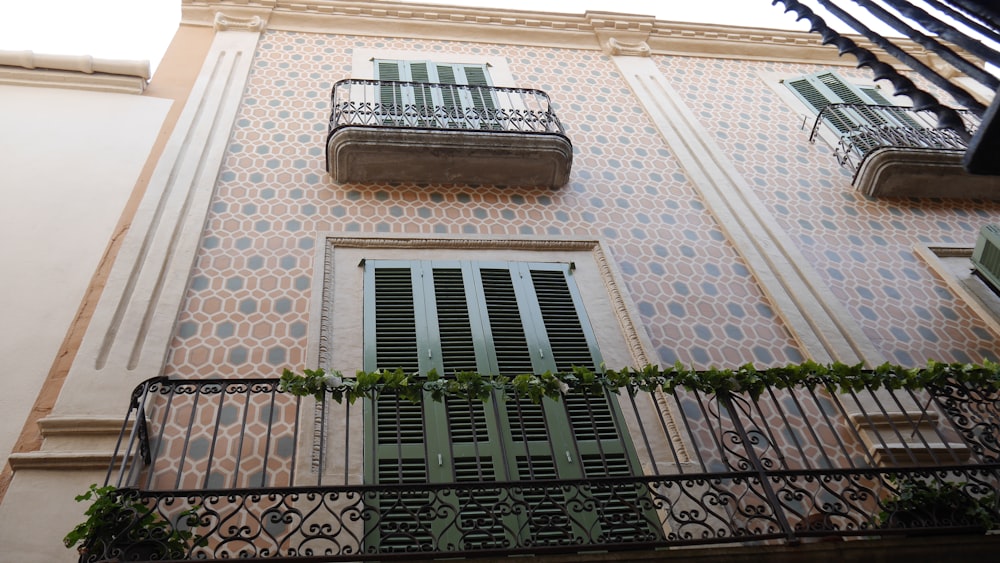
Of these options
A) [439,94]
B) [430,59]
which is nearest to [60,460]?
[439,94]

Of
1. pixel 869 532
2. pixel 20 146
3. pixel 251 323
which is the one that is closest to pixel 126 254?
pixel 251 323

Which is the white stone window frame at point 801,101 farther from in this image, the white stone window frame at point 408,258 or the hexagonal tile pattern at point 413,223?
the white stone window frame at point 408,258

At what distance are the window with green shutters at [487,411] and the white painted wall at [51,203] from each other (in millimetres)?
2312

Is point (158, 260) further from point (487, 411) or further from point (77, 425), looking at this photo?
point (487, 411)

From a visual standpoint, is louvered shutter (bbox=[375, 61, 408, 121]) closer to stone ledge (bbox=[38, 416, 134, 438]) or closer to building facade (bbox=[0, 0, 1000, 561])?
building facade (bbox=[0, 0, 1000, 561])

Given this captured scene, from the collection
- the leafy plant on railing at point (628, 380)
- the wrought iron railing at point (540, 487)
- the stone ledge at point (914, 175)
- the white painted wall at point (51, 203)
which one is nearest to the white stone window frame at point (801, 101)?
the stone ledge at point (914, 175)

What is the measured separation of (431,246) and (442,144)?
4.01ft

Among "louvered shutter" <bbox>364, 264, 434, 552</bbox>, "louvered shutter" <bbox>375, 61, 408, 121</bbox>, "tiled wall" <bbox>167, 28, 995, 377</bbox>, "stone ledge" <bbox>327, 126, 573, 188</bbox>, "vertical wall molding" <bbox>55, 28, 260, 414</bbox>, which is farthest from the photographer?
"louvered shutter" <bbox>375, 61, 408, 121</bbox>

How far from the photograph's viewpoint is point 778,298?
23.7 feet

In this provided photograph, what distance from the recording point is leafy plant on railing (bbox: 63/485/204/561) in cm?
404

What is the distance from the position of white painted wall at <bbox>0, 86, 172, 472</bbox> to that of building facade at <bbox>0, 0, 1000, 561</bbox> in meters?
0.09

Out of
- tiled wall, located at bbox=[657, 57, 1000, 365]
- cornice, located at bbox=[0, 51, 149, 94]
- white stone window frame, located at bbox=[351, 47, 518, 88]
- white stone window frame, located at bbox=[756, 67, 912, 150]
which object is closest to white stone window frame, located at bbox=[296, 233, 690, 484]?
tiled wall, located at bbox=[657, 57, 1000, 365]

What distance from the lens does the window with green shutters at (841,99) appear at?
33.1 ft

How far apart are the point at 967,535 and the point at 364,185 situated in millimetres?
5760
